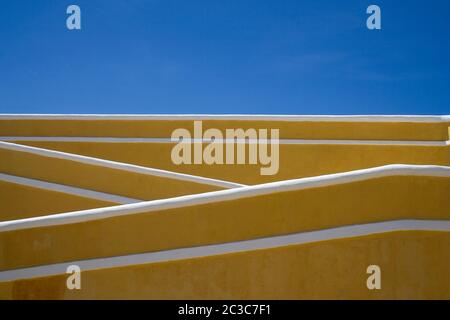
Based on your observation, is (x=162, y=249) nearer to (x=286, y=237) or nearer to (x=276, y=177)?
(x=286, y=237)

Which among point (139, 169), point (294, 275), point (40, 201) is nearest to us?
point (294, 275)

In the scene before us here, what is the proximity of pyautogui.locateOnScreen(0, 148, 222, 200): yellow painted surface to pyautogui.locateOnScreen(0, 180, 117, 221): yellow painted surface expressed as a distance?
273mm

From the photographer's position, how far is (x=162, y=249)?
230 inches

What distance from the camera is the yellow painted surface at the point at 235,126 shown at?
12.3 m

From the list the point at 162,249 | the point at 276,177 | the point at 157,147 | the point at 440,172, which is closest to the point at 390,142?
the point at 276,177

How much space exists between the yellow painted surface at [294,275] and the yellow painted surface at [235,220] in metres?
0.23

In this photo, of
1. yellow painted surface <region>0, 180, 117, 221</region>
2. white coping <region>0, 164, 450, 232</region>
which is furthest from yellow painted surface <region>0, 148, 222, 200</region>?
white coping <region>0, 164, 450, 232</region>

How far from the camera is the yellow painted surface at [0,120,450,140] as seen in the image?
40.4ft

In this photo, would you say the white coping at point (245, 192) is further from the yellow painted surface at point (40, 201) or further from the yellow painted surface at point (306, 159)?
the yellow painted surface at point (306, 159)

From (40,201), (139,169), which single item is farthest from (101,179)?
(40,201)

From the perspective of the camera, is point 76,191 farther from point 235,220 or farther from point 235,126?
point 235,220

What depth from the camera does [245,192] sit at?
582cm

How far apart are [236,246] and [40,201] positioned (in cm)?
541

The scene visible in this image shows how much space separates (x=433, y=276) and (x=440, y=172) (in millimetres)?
1199
